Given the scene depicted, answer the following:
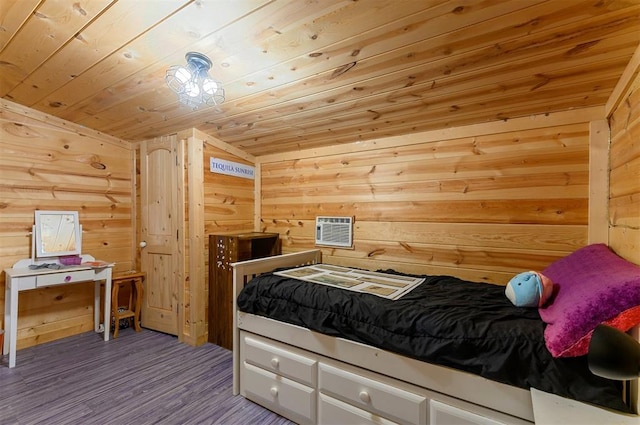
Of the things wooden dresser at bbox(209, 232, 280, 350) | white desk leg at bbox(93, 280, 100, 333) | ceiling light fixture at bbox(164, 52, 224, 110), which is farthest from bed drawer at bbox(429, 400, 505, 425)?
white desk leg at bbox(93, 280, 100, 333)

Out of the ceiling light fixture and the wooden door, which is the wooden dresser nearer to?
the wooden door

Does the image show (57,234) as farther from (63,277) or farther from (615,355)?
(615,355)

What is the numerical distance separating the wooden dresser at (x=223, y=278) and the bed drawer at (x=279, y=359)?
0.79 metres

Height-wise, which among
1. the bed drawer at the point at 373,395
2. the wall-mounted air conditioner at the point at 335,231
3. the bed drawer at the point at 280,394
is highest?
the wall-mounted air conditioner at the point at 335,231

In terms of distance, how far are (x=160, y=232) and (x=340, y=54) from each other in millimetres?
2642

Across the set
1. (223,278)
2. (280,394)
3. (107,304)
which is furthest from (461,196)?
(107,304)

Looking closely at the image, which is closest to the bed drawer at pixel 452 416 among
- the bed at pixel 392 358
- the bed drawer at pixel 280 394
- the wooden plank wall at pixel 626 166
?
the bed at pixel 392 358

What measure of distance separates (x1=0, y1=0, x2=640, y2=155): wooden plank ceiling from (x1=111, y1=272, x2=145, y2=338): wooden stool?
1.78 metres

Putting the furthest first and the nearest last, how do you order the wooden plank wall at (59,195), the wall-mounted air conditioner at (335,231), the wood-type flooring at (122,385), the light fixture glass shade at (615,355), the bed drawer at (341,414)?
the wall-mounted air conditioner at (335,231), the wooden plank wall at (59,195), the wood-type flooring at (122,385), the bed drawer at (341,414), the light fixture glass shade at (615,355)

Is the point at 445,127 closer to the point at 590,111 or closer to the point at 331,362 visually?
the point at 590,111

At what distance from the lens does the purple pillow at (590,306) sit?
0.99 metres

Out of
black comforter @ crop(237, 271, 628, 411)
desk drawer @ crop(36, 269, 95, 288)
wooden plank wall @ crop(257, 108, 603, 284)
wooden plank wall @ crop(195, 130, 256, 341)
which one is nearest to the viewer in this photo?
black comforter @ crop(237, 271, 628, 411)

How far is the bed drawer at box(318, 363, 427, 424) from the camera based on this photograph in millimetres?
1418

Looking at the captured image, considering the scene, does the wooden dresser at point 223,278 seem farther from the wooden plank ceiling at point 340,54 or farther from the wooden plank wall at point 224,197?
the wooden plank ceiling at point 340,54
